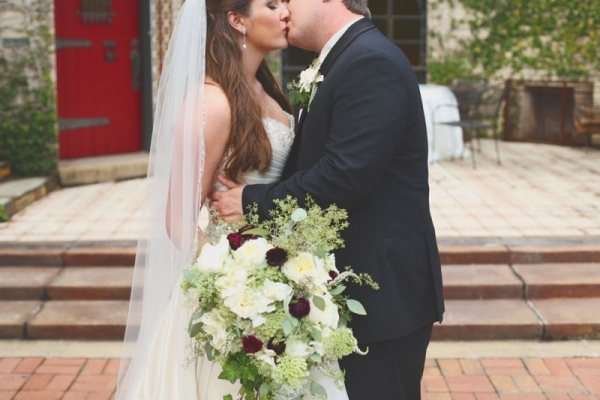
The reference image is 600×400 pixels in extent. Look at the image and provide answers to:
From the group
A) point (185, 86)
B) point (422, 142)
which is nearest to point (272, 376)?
point (422, 142)

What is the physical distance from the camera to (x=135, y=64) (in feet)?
31.7

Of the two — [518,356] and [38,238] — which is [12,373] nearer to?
[38,238]

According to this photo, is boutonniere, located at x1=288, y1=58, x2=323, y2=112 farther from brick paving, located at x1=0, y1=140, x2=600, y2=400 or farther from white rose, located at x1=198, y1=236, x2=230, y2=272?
brick paving, located at x1=0, y1=140, x2=600, y2=400

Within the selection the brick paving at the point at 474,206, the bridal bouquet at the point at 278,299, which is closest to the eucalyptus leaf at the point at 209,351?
the bridal bouquet at the point at 278,299

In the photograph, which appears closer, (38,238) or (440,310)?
(440,310)

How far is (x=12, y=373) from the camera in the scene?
4.71 m

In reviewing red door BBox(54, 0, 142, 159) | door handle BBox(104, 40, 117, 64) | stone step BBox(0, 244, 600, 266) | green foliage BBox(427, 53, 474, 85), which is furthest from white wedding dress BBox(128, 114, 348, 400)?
green foliage BBox(427, 53, 474, 85)

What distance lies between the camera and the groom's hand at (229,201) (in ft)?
8.89

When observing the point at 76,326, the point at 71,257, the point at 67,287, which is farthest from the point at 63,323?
the point at 71,257

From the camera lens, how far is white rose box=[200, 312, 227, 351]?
251cm

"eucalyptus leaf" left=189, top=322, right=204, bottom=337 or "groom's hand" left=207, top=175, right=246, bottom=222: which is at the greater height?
→ "groom's hand" left=207, top=175, right=246, bottom=222

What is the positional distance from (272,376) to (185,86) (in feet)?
3.27

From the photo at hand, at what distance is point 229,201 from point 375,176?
0.50 m

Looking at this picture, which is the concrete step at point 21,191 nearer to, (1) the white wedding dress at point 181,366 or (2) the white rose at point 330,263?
(1) the white wedding dress at point 181,366
